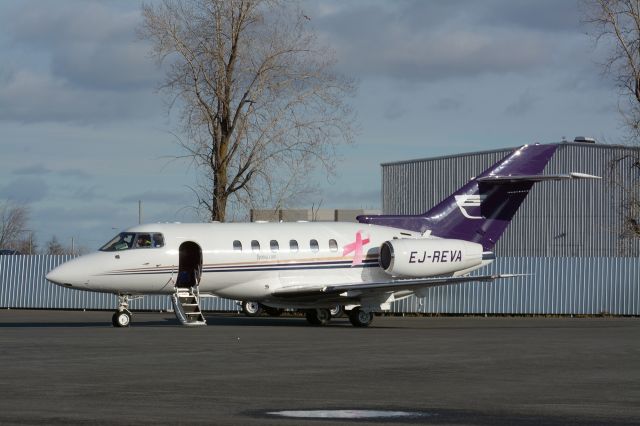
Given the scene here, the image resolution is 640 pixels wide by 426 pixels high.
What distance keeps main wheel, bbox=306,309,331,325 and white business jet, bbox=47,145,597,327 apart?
0.03 m

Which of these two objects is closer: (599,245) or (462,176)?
(599,245)

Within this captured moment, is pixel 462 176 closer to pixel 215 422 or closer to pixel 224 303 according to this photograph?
pixel 224 303

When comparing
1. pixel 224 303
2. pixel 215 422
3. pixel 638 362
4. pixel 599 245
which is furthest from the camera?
pixel 599 245

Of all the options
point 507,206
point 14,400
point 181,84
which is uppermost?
point 181,84

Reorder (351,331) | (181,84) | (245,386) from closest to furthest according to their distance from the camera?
(245,386) < (351,331) < (181,84)

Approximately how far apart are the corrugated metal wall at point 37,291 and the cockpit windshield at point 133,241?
16235 millimetres

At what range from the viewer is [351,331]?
3011cm

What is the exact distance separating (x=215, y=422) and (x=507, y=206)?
25.9 m

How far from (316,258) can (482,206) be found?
6.06m

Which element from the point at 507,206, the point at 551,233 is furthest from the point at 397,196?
the point at 507,206

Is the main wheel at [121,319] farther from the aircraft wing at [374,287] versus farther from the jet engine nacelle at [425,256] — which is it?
the jet engine nacelle at [425,256]

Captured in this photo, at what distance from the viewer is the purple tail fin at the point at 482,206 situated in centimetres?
3556

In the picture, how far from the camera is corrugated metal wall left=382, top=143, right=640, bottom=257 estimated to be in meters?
57.7

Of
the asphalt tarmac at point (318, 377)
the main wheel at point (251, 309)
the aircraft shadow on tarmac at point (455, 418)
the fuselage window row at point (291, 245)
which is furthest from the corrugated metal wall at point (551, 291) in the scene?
the aircraft shadow on tarmac at point (455, 418)
